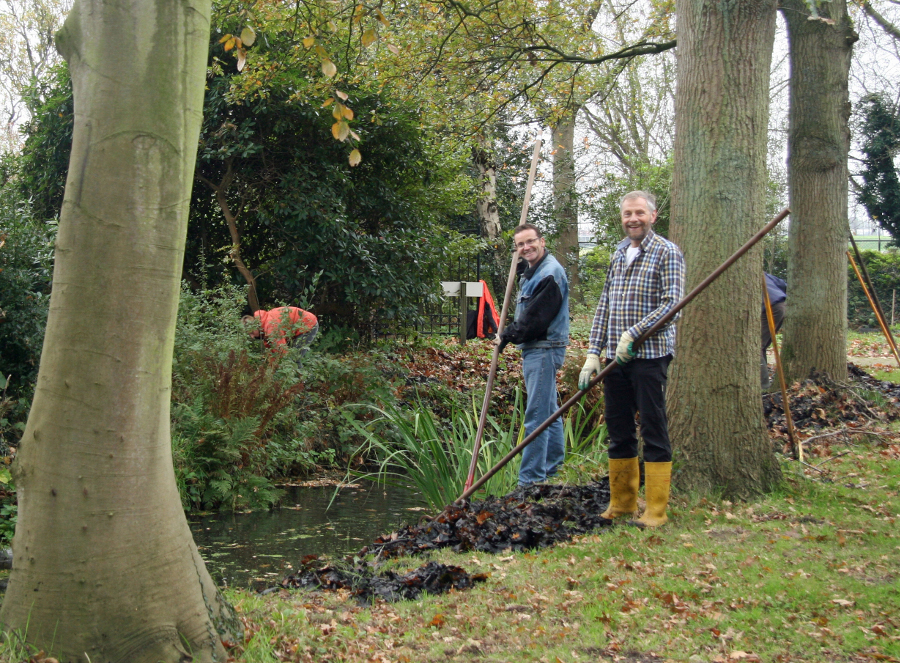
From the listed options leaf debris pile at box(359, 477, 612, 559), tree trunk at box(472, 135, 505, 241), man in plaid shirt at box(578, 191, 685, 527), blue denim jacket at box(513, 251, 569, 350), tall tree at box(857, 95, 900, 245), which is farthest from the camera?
tall tree at box(857, 95, 900, 245)

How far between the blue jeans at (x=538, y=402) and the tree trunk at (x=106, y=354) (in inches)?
151

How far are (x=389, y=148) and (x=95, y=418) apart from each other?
936 cm

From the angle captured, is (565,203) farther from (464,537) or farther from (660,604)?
(660,604)

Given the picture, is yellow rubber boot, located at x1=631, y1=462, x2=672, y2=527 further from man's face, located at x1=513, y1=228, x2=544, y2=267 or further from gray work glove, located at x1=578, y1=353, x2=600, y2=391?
man's face, located at x1=513, y1=228, x2=544, y2=267

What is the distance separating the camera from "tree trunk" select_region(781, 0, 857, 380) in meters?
8.59

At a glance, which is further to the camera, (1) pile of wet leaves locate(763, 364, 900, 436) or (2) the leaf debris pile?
(1) pile of wet leaves locate(763, 364, 900, 436)

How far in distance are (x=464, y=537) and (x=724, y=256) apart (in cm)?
248

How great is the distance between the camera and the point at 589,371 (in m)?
5.14

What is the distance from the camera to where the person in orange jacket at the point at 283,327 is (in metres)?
8.31

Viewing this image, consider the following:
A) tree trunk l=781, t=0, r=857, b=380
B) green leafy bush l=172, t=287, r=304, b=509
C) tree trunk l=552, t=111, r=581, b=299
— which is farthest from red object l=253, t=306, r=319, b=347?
tree trunk l=552, t=111, r=581, b=299

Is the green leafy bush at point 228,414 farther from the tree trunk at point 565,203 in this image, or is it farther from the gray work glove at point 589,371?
the tree trunk at point 565,203

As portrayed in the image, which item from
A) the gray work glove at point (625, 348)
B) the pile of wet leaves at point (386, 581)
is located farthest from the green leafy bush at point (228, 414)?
the gray work glove at point (625, 348)

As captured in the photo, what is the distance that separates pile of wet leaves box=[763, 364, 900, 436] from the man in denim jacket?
2491 mm

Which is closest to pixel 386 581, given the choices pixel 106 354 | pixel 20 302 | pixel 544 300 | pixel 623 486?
pixel 623 486
